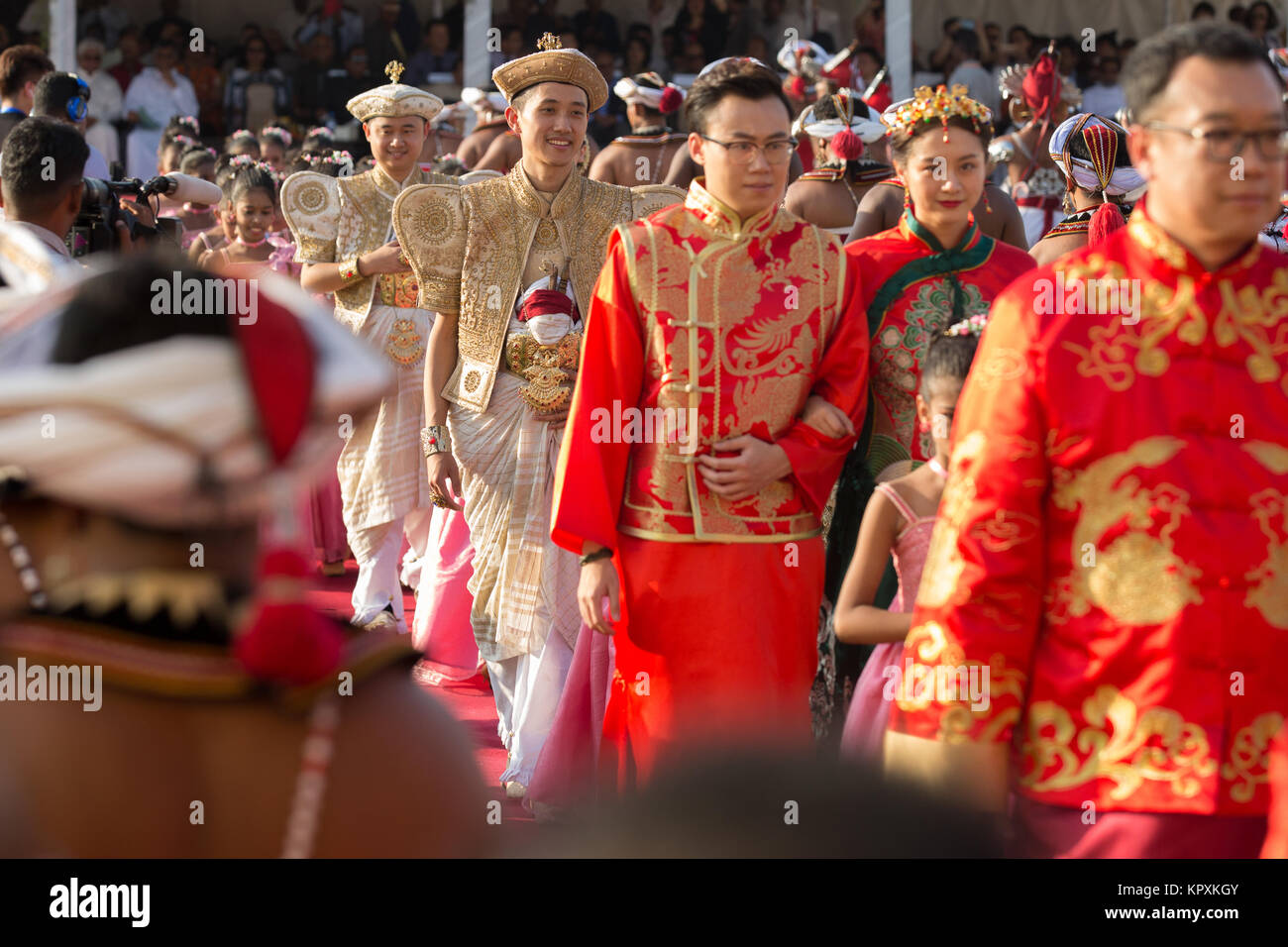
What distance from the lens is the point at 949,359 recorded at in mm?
3557

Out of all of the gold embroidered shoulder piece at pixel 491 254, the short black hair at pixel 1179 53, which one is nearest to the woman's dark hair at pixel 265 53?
the gold embroidered shoulder piece at pixel 491 254

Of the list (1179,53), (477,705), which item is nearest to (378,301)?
(477,705)

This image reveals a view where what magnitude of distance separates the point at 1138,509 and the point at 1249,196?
43 cm

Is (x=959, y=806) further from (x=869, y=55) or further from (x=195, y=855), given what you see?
(x=869, y=55)

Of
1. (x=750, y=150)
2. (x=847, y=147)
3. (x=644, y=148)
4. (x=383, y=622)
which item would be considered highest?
(x=644, y=148)

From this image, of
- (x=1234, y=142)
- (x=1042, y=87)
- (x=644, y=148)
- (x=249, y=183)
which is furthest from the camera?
(x=1042, y=87)

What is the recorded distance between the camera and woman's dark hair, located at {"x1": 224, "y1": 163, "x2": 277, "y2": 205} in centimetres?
750

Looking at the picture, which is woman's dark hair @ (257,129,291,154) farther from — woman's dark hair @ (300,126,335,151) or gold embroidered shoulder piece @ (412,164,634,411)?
gold embroidered shoulder piece @ (412,164,634,411)

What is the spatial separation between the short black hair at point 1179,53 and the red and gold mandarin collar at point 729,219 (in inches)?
59.2

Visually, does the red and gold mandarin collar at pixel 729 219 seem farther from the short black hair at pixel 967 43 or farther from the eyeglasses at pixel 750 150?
the short black hair at pixel 967 43

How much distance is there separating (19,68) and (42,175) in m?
2.16

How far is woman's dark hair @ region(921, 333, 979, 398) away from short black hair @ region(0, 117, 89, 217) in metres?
2.26

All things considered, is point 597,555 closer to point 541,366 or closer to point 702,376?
point 702,376

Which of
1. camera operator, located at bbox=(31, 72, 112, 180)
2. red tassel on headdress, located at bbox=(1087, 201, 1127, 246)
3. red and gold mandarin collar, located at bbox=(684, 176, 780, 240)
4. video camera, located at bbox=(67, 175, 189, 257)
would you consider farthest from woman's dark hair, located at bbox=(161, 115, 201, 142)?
red and gold mandarin collar, located at bbox=(684, 176, 780, 240)
